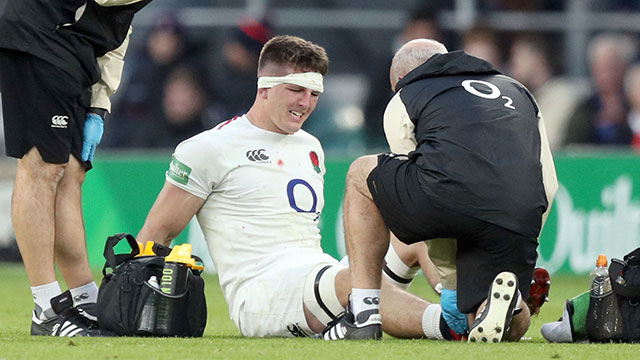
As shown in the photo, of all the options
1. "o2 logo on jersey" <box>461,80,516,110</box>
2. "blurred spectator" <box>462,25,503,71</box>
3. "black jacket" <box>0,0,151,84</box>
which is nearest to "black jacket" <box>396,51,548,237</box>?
"o2 logo on jersey" <box>461,80,516,110</box>

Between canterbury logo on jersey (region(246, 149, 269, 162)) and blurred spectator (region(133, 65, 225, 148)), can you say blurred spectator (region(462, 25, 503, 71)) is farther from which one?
canterbury logo on jersey (region(246, 149, 269, 162))

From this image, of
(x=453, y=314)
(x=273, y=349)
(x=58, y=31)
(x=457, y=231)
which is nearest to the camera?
(x=273, y=349)

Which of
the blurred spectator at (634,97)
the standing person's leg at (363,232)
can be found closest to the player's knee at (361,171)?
the standing person's leg at (363,232)

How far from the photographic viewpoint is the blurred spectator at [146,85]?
11.9 meters

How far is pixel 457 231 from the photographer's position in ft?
18.1

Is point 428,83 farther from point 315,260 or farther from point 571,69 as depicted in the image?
point 571,69

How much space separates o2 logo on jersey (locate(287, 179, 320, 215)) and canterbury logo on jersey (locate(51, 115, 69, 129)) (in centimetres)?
111

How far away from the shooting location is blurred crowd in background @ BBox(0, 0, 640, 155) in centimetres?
1196

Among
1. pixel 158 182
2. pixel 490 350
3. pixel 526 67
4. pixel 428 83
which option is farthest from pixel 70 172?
pixel 526 67

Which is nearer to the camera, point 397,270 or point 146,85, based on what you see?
point 397,270

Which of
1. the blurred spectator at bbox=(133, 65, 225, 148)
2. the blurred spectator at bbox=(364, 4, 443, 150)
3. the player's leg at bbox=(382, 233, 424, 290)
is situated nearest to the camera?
the player's leg at bbox=(382, 233, 424, 290)

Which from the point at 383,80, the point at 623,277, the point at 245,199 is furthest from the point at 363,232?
the point at 383,80

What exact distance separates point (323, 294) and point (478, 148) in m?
1.01

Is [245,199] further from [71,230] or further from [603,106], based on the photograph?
[603,106]
